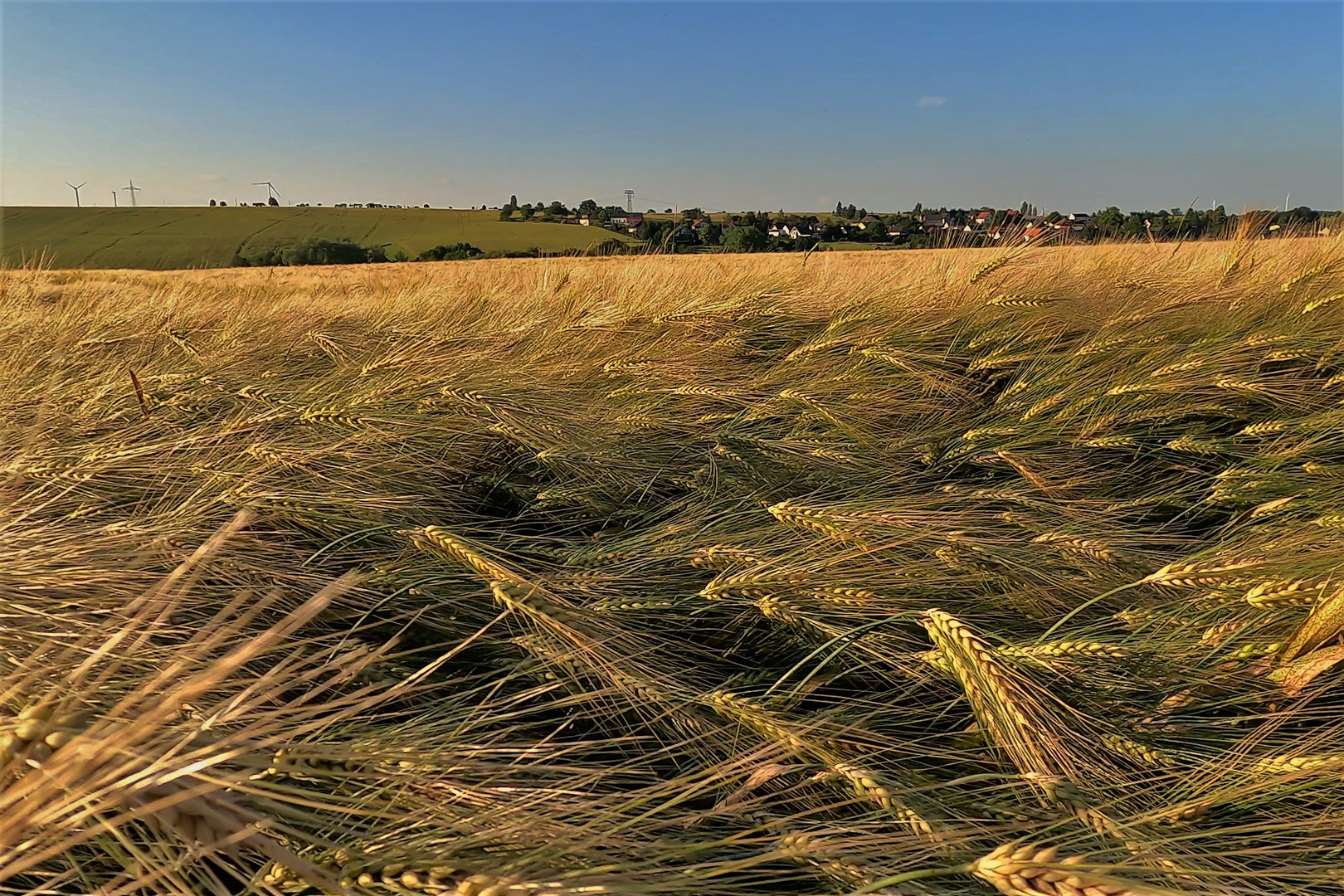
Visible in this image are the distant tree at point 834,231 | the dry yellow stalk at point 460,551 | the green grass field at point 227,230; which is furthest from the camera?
the green grass field at point 227,230

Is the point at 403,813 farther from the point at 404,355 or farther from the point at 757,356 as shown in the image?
the point at 757,356

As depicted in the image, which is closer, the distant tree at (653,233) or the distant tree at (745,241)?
the distant tree at (745,241)

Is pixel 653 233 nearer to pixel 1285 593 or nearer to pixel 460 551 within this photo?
pixel 460 551

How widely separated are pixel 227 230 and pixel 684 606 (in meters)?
46.0

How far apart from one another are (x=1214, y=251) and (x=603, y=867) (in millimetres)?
4449

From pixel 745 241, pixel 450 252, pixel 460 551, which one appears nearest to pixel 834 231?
pixel 745 241

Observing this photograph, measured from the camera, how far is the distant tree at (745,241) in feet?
12.3

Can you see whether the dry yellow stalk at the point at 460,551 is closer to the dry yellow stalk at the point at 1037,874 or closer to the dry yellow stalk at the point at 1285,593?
the dry yellow stalk at the point at 1037,874

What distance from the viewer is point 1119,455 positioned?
1830mm

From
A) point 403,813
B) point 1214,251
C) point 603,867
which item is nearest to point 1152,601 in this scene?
point 603,867

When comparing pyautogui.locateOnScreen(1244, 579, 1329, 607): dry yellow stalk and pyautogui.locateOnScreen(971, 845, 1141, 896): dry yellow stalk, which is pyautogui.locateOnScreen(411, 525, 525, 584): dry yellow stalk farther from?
pyautogui.locateOnScreen(1244, 579, 1329, 607): dry yellow stalk

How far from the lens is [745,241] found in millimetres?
3877

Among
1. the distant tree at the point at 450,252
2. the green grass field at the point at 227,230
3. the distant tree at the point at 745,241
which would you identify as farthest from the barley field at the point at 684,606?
the green grass field at the point at 227,230

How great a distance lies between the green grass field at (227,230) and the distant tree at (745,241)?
17.5 metres
